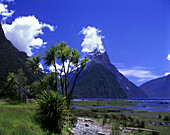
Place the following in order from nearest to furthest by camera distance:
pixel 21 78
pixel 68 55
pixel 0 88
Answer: pixel 68 55
pixel 21 78
pixel 0 88

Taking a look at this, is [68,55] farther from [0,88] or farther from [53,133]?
[0,88]

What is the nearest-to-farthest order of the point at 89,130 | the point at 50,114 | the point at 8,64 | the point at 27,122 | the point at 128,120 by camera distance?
the point at 50,114, the point at 27,122, the point at 89,130, the point at 128,120, the point at 8,64

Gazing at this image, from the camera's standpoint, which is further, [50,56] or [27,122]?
[50,56]

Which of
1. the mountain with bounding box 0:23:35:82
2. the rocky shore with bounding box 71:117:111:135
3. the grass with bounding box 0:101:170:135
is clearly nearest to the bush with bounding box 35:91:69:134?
the grass with bounding box 0:101:170:135

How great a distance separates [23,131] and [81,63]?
13.5m

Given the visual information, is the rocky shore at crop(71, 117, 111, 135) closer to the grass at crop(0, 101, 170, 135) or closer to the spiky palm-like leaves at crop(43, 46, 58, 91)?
the grass at crop(0, 101, 170, 135)

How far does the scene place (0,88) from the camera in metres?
71.2

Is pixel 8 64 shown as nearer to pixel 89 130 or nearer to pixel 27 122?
pixel 89 130

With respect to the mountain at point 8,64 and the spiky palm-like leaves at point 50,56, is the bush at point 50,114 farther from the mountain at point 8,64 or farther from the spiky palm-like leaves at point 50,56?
the mountain at point 8,64

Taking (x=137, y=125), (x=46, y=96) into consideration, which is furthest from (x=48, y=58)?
(x=137, y=125)

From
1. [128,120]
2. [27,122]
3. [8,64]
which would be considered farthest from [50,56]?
[8,64]

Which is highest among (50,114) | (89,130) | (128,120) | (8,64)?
(8,64)

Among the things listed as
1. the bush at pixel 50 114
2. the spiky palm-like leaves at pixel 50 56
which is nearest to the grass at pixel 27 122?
the bush at pixel 50 114

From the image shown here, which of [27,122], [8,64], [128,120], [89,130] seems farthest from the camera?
[8,64]
